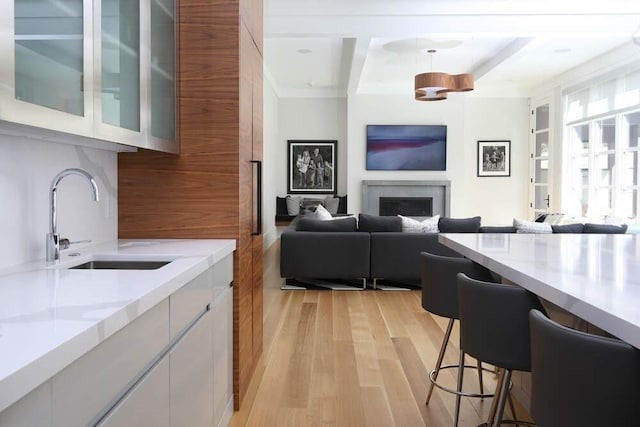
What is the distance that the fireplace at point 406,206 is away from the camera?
34.0 feet

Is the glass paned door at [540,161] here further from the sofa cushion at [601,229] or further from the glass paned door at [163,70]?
the glass paned door at [163,70]

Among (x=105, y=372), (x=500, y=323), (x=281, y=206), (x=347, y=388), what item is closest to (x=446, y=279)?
(x=500, y=323)

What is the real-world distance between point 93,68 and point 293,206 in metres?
8.76

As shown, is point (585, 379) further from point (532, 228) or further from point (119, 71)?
point (532, 228)

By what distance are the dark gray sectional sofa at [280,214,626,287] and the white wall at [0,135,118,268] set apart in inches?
135

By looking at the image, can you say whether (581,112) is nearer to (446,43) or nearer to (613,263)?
(446,43)

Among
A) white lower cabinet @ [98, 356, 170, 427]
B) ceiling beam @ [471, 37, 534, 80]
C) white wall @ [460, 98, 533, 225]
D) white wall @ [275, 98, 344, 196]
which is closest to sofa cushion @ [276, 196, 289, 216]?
white wall @ [275, 98, 344, 196]

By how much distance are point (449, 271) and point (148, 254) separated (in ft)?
4.44

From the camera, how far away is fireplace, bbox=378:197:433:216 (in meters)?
10.4

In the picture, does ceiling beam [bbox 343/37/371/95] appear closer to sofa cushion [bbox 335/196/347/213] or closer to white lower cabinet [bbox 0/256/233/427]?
sofa cushion [bbox 335/196/347/213]

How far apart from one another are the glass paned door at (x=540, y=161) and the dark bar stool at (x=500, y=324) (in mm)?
8214

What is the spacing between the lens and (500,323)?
193cm

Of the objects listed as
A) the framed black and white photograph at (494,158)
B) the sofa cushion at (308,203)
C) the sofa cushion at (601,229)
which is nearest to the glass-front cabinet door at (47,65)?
the sofa cushion at (601,229)

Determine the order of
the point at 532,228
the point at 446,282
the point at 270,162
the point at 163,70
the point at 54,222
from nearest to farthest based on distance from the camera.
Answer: the point at 54,222 → the point at 163,70 → the point at 446,282 → the point at 532,228 → the point at 270,162
